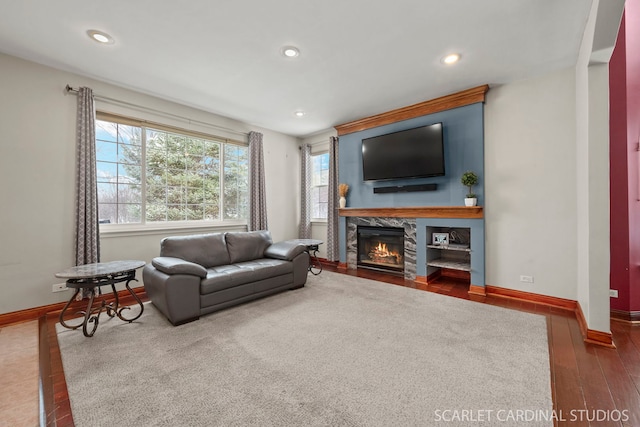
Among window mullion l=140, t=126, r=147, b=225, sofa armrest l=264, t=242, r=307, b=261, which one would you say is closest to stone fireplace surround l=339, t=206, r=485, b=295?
sofa armrest l=264, t=242, r=307, b=261

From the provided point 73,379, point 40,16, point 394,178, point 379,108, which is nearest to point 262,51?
point 40,16

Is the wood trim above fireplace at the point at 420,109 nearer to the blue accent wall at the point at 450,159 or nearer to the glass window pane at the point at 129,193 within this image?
the blue accent wall at the point at 450,159

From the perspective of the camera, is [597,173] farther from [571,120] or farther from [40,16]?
[40,16]

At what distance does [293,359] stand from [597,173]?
9.62 ft

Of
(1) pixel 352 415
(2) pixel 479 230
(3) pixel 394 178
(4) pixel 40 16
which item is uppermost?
(4) pixel 40 16

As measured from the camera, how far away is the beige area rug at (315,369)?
4.90ft

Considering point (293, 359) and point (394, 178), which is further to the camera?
point (394, 178)

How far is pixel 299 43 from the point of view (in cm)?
263

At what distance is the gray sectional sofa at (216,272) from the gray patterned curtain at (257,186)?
34.2 inches

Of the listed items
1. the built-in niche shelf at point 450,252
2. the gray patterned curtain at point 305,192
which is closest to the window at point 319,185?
the gray patterned curtain at point 305,192

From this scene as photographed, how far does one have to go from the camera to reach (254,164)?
16.3 ft

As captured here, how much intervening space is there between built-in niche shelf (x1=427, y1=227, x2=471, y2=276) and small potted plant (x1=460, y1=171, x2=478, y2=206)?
641mm

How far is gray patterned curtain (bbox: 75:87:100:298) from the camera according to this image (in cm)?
315

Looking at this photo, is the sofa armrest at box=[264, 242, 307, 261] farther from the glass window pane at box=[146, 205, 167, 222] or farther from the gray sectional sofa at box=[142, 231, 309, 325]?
the glass window pane at box=[146, 205, 167, 222]
